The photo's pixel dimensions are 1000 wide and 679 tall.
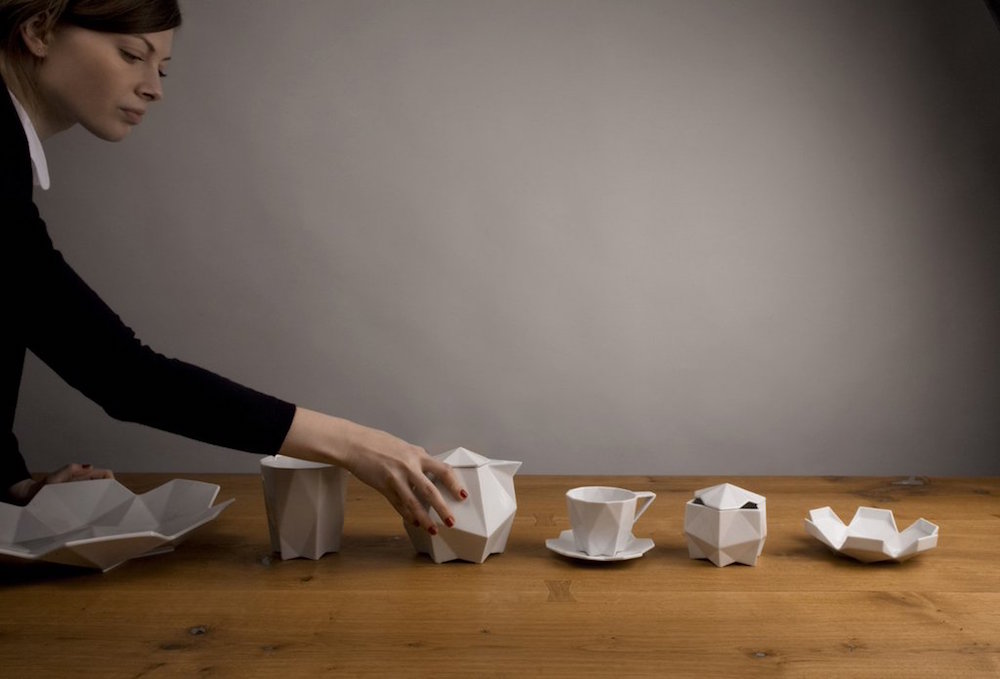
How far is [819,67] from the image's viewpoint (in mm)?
1753

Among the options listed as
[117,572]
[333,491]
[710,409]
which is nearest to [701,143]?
[710,409]

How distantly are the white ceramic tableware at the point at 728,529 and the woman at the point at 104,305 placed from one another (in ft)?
0.92

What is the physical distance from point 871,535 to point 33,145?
1156 mm

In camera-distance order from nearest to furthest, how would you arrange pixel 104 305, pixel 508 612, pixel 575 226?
pixel 508 612 → pixel 104 305 → pixel 575 226

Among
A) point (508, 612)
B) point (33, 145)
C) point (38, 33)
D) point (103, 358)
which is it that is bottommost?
point (508, 612)

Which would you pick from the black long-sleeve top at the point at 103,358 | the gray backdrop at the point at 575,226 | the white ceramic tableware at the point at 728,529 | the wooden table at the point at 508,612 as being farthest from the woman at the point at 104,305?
the gray backdrop at the point at 575,226

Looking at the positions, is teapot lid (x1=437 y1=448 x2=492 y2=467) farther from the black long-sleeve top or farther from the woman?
the black long-sleeve top

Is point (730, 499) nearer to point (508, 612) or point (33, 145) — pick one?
point (508, 612)

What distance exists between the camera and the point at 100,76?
1071 millimetres

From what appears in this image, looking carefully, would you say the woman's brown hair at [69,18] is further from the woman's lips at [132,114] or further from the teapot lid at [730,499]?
the teapot lid at [730,499]

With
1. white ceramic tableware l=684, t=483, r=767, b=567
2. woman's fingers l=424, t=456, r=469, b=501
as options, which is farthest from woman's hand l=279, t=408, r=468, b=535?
white ceramic tableware l=684, t=483, r=767, b=567

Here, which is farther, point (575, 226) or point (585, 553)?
point (575, 226)

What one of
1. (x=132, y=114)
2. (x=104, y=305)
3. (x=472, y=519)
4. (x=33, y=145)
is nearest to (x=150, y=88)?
(x=132, y=114)

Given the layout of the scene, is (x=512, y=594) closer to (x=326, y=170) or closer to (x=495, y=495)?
(x=495, y=495)
